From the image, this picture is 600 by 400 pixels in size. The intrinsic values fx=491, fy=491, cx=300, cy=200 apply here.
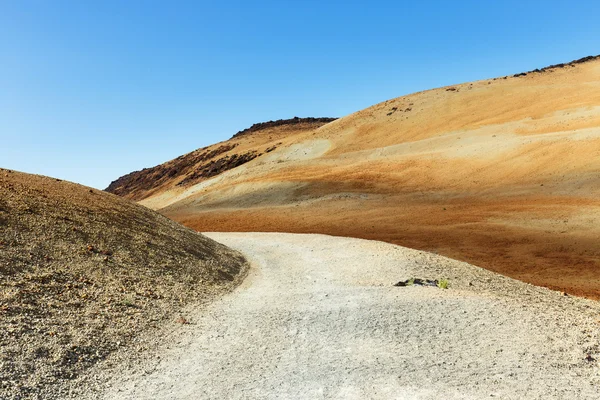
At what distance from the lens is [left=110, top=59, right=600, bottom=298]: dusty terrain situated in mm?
22062

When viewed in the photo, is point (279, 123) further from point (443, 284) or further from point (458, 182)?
point (443, 284)

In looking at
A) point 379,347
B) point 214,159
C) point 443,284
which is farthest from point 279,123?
point 379,347

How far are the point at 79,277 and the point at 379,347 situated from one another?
7.16 m

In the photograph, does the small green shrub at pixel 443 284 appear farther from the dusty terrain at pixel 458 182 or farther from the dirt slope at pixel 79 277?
the dirt slope at pixel 79 277

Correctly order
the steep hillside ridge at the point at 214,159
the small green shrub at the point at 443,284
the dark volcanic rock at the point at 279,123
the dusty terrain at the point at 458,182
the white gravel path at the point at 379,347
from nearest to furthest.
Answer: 1. the white gravel path at the point at 379,347
2. the small green shrub at the point at 443,284
3. the dusty terrain at the point at 458,182
4. the steep hillside ridge at the point at 214,159
5. the dark volcanic rock at the point at 279,123

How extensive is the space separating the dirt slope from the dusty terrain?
37.9ft

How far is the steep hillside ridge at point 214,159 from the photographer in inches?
2746

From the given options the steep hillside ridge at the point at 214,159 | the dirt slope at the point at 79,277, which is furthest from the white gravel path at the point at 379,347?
the steep hillside ridge at the point at 214,159

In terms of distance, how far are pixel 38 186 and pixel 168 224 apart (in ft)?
17.1

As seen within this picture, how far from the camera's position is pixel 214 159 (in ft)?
255

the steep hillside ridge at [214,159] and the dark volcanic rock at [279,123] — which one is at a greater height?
the dark volcanic rock at [279,123]

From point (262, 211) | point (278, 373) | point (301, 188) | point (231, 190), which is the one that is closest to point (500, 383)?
point (278, 373)

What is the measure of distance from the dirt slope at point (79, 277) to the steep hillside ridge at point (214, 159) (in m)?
48.8

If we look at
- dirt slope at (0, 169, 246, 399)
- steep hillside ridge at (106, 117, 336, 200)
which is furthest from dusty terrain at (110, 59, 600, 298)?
dirt slope at (0, 169, 246, 399)
